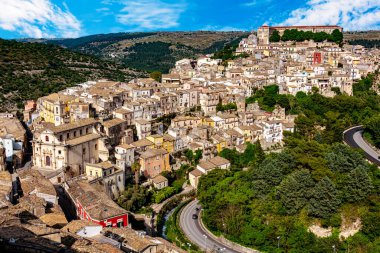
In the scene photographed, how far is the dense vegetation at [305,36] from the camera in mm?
77188

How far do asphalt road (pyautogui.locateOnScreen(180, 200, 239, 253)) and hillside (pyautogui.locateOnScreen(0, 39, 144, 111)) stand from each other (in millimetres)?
31029

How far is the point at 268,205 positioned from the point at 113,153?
14318 millimetres

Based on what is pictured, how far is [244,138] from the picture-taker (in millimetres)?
47312

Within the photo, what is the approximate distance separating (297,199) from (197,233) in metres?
7.51

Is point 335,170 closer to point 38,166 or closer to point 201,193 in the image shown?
point 201,193

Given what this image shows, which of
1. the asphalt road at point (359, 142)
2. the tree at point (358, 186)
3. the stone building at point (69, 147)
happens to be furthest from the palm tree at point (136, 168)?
the asphalt road at point (359, 142)

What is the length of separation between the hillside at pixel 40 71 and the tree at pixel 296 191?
124 feet

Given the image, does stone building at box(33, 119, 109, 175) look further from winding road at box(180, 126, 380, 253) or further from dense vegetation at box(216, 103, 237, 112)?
dense vegetation at box(216, 103, 237, 112)

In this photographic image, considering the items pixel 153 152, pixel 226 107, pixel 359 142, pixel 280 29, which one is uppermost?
pixel 280 29

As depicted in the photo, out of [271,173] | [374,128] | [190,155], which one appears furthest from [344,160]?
[190,155]

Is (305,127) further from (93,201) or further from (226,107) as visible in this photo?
(93,201)

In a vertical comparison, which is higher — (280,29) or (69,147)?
(280,29)

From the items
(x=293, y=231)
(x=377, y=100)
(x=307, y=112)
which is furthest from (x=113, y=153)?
(x=377, y=100)

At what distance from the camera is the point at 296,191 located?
109ft
